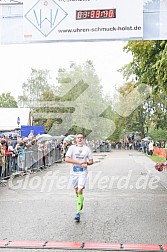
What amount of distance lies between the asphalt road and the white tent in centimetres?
3219

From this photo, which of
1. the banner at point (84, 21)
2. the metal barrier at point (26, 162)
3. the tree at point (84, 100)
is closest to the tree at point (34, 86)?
the tree at point (84, 100)

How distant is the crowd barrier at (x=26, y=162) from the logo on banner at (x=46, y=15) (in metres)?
7.08

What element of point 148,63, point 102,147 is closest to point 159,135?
point 102,147

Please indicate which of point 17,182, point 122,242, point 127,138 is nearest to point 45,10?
point 122,242

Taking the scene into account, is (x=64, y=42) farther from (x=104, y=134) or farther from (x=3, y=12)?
(x=104, y=134)

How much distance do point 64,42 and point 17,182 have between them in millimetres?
7373

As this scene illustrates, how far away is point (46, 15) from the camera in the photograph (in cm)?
1125

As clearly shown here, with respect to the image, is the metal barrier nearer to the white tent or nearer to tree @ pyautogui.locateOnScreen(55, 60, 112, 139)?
the white tent

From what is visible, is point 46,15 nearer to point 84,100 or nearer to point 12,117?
point 12,117

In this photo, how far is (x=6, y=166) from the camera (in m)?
17.6

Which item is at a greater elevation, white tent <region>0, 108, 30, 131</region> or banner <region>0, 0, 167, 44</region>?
banner <region>0, 0, 167, 44</region>

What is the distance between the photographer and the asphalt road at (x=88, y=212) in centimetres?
798

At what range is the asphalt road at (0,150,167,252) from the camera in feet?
26.2

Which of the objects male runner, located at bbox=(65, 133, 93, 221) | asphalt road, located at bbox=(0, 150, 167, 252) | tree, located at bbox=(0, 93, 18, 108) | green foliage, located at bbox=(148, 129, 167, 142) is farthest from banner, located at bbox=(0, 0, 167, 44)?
tree, located at bbox=(0, 93, 18, 108)
